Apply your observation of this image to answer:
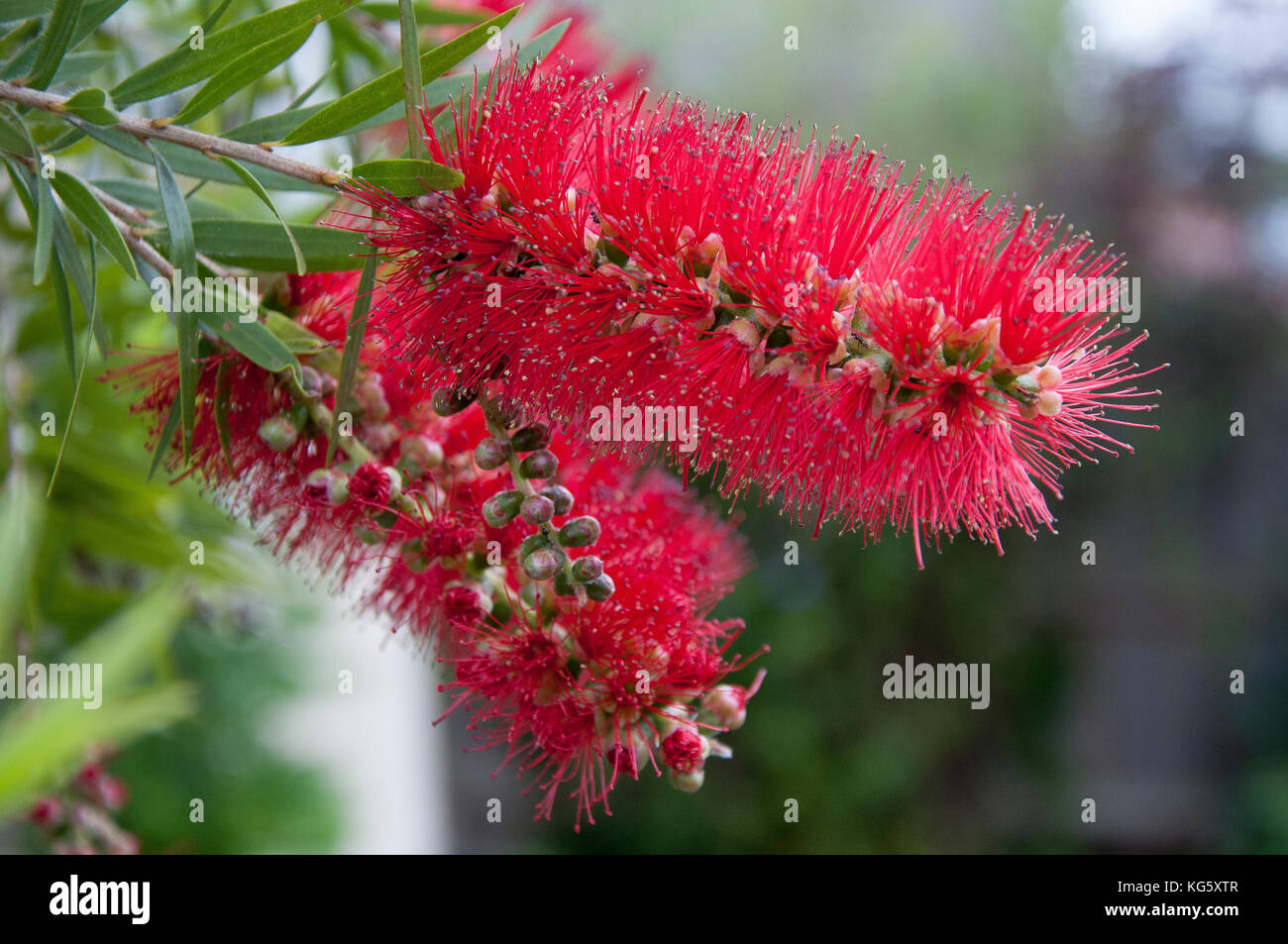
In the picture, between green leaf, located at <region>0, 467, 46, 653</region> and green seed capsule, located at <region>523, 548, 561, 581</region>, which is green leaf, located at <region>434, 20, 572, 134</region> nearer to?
green seed capsule, located at <region>523, 548, 561, 581</region>

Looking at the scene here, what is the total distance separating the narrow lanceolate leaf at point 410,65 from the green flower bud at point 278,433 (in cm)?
16

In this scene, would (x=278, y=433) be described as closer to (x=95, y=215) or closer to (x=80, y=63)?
(x=95, y=215)

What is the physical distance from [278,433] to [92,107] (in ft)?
0.55

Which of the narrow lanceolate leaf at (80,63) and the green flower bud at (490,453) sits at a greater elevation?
the narrow lanceolate leaf at (80,63)

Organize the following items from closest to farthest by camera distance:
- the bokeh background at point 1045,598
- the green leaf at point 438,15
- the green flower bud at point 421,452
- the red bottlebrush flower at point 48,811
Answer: the green flower bud at point 421,452
the green leaf at point 438,15
the red bottlebrush flower at point 48,811
the bokeh background at point 1045,598

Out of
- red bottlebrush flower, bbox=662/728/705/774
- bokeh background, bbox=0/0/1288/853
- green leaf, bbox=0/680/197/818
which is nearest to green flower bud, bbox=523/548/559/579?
red bottlebrush flower, bbox=662/728/705/774

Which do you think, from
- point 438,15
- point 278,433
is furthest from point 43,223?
point 438,15

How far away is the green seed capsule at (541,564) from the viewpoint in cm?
48

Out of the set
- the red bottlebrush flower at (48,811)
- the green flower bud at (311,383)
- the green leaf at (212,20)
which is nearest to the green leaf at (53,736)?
the red bottlebrush flower at (48,811)

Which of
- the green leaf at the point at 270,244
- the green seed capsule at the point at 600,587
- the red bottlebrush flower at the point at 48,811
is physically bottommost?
the red bottlebrush flower at the point at 48,811

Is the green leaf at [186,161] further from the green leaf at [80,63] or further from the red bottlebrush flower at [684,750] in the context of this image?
the red bottlebrush flower at [684,750]

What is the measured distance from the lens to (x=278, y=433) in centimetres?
51
